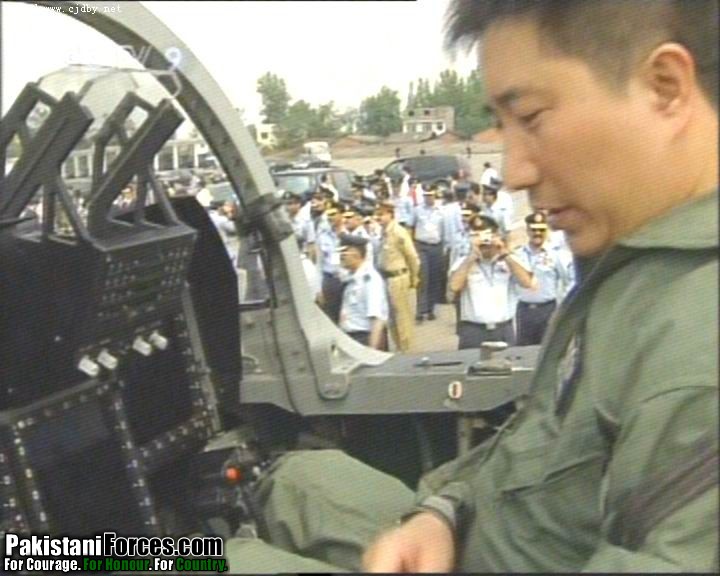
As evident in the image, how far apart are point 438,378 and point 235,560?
42.6 inches

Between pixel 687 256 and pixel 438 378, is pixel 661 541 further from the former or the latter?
pixel 438 378

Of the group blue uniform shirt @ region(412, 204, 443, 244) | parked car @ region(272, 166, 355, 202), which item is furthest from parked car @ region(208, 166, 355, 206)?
blue uniform shirt @ region(412, 204, 443, 244)

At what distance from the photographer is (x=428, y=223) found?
222 centimetres

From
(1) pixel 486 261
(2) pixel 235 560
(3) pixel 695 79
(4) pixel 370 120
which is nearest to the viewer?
(3) pixel 695 79

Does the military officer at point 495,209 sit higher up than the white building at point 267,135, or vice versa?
the white building at point 267,135

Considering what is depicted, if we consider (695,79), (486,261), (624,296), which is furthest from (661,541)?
(486,261)

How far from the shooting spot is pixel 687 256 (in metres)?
0.84

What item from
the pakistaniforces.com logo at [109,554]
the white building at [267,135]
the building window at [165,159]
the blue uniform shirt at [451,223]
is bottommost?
the pakistaniforces.com logo at [109,554]

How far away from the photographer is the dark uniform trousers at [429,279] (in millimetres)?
2576

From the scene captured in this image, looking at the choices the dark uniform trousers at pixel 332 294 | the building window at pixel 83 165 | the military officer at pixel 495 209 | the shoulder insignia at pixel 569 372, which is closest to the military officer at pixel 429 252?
the military officer at pixel 495 209

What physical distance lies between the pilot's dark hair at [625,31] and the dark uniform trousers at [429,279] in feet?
5.18

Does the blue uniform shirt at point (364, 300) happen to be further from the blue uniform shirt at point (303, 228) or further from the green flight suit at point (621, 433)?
the green flight suit at point (621, 433)

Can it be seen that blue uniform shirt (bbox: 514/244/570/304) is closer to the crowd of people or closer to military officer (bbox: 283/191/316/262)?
the crowd of people

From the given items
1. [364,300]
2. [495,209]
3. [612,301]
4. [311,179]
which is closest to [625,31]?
[612,301]
